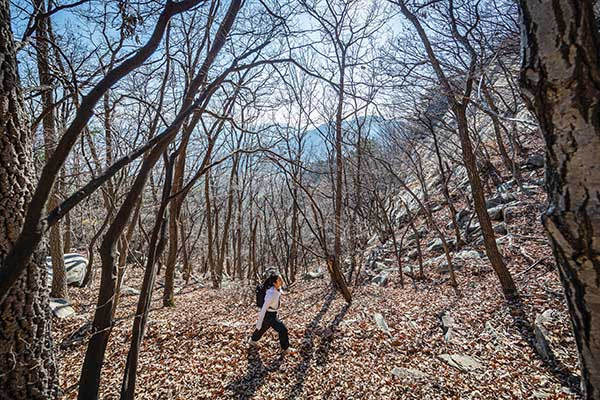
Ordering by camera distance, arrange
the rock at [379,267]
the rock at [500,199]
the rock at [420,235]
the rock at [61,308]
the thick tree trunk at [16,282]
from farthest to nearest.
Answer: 1. the rock at [420,235]
2. the rock at [379,267]
3. the rock at [500,199]
4. the rock at [61,308]
5. the thick tree trunk at [16,282]

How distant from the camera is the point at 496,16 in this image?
6.03 meters

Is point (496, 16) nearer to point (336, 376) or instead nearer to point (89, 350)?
point (336, 376)

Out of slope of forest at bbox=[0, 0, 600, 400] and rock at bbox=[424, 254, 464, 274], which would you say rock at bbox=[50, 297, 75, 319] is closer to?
slope of forest at bbox=[0, 0, 600, 400]

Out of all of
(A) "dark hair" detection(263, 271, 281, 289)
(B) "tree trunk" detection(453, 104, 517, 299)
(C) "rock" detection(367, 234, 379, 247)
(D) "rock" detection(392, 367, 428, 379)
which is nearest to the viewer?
(D) "rock" detection(392, 367, 428, 379)

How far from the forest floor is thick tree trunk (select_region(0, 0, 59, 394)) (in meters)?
2.28

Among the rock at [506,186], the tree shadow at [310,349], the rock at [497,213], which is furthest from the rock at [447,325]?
the rock at [506,186]

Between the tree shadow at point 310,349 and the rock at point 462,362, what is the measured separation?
176 cm

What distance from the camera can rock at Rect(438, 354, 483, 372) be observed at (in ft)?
12.9

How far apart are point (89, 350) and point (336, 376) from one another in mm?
3060

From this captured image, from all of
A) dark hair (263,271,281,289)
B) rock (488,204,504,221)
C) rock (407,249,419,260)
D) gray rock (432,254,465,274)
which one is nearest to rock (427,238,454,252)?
rock (407,249,419,260)

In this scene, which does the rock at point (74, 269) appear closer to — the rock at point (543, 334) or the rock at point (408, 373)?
the rock at point (408, 373)

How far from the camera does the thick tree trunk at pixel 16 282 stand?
5.70 feet

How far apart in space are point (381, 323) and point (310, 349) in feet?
4.95

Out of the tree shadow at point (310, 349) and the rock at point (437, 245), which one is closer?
the tree shadow at point (310, 349)
